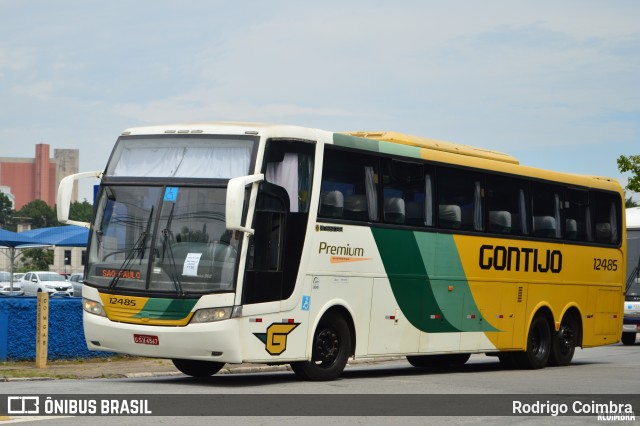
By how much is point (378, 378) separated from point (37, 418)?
750 cm

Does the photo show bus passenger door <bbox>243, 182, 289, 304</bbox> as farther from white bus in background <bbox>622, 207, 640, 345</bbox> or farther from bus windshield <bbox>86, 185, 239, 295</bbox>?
white bus in background <bbox>622, 207, 640, 345</bbox>

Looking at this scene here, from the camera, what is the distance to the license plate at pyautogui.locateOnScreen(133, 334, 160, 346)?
593 inches

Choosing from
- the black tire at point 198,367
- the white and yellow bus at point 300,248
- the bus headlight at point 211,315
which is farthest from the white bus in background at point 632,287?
the bus headlight at point 211,315

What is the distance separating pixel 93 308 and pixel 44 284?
45404mm

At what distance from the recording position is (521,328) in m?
21.2

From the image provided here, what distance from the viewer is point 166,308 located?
15.0 m

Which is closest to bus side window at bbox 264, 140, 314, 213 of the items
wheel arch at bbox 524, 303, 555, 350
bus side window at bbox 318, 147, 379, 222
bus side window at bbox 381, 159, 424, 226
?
bus side window at bbox 318, 147, 379, 222

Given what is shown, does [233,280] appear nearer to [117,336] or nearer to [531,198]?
[117,336]

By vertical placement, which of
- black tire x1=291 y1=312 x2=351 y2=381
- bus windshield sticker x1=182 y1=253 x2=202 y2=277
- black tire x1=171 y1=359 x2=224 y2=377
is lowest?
black tire x1=171 y1=359 x2=224 y2=377

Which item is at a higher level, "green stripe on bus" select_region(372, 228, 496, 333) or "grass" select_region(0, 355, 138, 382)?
"green stripe on bus" select_region(372, 228, 496, 333)

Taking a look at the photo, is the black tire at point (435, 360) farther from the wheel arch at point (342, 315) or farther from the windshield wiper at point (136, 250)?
the windshield wiper at point (136, 250)

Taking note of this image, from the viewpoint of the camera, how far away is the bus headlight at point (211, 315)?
14.9 meters

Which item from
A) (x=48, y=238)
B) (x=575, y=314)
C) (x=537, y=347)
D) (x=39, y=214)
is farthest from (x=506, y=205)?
(x=39, y=214)

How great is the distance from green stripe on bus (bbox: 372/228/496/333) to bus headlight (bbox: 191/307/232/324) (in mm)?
3346
